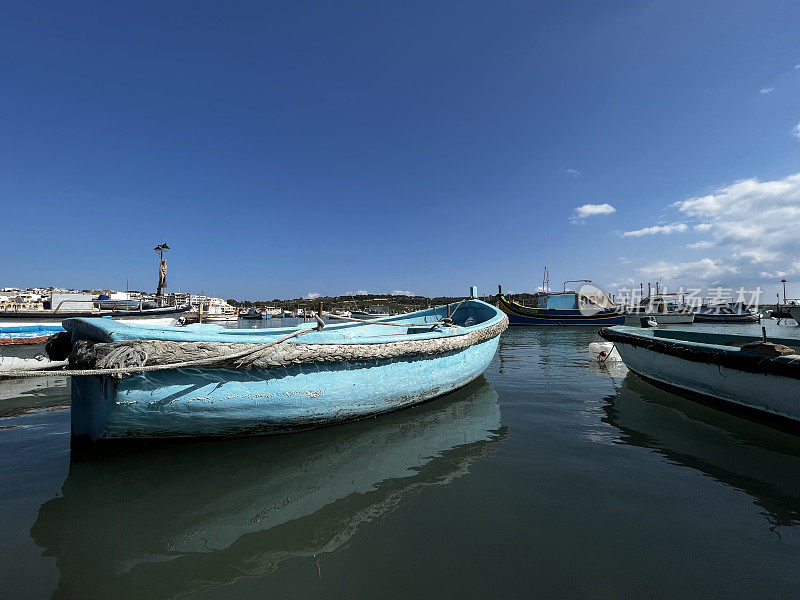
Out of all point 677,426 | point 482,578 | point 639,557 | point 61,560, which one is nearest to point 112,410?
point 61,560

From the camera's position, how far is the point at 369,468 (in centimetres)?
342

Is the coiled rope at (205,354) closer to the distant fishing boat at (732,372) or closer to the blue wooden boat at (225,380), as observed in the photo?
the blue wooden boat at (225,380)

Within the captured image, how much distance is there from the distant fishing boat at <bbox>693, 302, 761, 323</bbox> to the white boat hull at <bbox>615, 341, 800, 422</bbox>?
44.9 m

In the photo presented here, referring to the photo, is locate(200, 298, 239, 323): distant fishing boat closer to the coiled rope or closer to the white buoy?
the coiled rope

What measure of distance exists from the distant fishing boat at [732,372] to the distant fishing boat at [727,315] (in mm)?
43465

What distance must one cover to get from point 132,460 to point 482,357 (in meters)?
5.33

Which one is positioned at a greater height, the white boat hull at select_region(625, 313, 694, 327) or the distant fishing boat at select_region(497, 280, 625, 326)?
the distant fishing boat at select_region(497, 280, 625, 326)

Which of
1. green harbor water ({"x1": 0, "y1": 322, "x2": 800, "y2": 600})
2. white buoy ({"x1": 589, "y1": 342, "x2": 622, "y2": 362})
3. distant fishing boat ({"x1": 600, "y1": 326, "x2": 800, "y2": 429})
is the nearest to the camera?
green harbor water ({"x1": 0, "y1": 322, "x2": 800, "y2": 600})

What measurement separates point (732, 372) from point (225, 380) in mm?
6386

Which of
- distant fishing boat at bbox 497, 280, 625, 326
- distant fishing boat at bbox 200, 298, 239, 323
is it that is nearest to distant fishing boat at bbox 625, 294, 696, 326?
distant fishing boat at bbox 497, 280, 625, 326

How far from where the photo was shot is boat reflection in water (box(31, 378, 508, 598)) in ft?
6.95

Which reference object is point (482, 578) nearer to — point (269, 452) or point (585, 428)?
point (269, 452)

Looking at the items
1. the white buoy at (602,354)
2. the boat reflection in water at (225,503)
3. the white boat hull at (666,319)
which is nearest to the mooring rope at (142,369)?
the boat reflection in water at (225,503)

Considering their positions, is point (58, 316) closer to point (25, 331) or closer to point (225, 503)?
point (25, 331)
